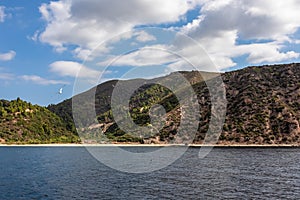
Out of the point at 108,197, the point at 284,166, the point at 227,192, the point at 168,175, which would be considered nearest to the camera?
the point at 108,197

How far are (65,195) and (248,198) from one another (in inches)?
1181

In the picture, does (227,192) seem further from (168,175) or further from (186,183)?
(168,175)

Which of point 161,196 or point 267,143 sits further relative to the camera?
point 267,143

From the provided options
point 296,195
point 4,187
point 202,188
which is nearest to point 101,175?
point 4,187

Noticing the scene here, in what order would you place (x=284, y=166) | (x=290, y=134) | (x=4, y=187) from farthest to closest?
(x=290, y=134) < (x=284, y=166) < (x=4, y=187)

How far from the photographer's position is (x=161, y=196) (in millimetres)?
57000

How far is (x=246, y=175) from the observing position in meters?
83.3

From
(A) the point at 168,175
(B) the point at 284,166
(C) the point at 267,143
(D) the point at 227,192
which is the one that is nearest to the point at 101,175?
(A) the point at 168,175

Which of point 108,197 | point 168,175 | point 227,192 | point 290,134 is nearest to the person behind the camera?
point 108,197

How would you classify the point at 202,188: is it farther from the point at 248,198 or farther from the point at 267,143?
the point at 267,143

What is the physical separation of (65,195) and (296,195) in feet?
126

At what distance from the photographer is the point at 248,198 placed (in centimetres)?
5622

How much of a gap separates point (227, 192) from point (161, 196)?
485 inches

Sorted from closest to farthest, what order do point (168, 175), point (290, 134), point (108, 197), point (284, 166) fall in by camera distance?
point (108, 197), point (168, 175), point (284, 166), point (290, 134)
